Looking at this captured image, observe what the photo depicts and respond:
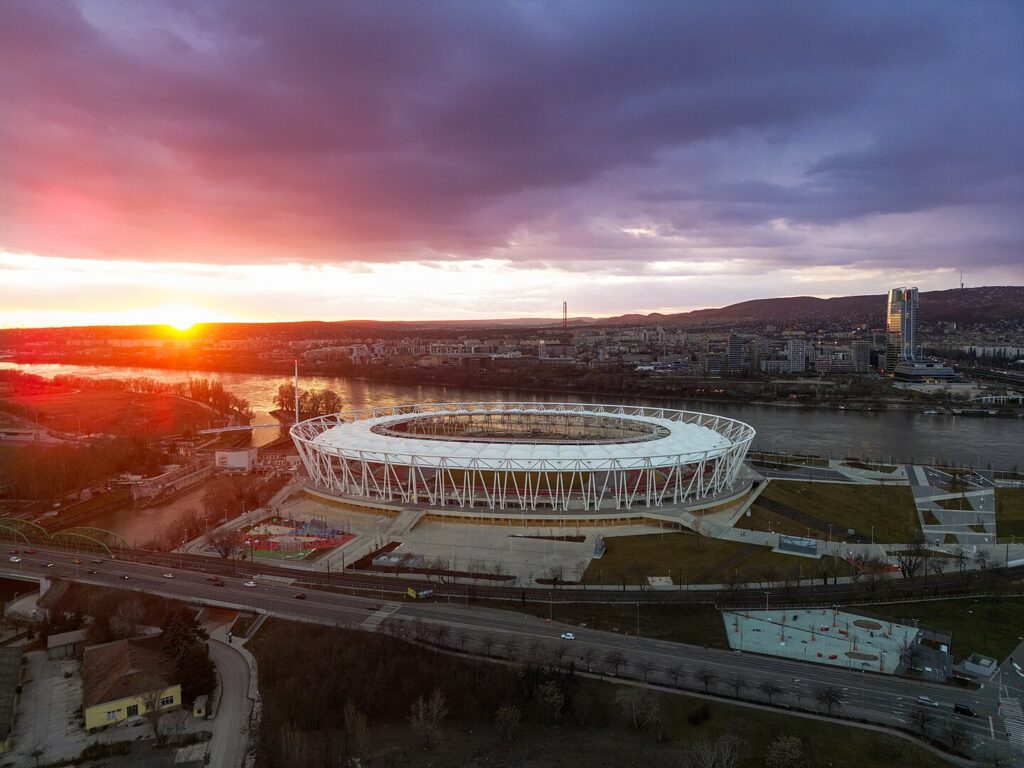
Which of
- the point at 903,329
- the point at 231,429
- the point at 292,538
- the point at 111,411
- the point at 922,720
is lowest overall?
the point at 922,720

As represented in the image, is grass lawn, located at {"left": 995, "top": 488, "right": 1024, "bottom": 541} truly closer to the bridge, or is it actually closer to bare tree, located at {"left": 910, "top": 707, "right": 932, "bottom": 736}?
bare tree, located at {"left": 910, "top": 707, "right": 932, "bottom": 736}

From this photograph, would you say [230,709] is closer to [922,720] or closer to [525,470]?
[525,470]

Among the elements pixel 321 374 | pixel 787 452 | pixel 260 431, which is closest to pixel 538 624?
pixel 787 452

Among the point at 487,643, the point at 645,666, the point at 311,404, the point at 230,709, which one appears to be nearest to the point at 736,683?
the point at 645,666

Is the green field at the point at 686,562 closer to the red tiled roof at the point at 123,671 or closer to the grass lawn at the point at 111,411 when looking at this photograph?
the red tiled roof at the point at 123,671

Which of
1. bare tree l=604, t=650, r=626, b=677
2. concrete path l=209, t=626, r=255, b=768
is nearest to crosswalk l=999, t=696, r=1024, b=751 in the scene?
bare tree l=604, t=650, r=626, b=677
